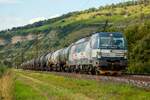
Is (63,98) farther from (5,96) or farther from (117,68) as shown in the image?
(117,68)

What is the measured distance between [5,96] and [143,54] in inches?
1562

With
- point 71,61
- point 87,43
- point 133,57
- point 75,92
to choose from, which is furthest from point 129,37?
point 75,92

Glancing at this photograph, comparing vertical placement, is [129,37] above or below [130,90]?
above

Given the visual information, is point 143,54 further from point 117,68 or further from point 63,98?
point 63,98

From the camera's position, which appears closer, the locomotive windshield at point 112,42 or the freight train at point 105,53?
the freight train at point 105,53

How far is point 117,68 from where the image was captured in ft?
127

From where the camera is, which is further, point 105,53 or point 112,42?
point 112,42

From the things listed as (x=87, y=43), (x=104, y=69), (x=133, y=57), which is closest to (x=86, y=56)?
(x=87, y=43)

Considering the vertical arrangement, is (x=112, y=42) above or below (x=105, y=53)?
above

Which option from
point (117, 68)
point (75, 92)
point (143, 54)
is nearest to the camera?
point (75, 92)

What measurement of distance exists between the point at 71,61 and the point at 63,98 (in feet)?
97.5

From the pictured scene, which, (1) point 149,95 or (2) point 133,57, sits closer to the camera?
(1) point 149,95

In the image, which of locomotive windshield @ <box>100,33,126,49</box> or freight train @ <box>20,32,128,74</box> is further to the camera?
locomotive windshield @ <box>100,33,126,49</box>

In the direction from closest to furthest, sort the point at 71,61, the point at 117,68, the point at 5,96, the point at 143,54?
1. the point at 5,96
2. the point at 117,68
3. the point at 71,61
4. the point at 143,54
